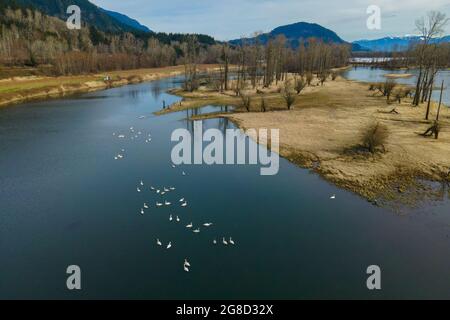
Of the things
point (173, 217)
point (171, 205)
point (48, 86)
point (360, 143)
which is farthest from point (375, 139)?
point (48, 86)

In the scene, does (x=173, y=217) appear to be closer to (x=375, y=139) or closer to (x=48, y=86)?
(x=375, y=139)

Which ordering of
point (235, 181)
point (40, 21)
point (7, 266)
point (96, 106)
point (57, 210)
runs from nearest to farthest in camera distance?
point (7, 266) < point (57, 210) < point (235, 181) < point (96, 106) < point (40, 21)

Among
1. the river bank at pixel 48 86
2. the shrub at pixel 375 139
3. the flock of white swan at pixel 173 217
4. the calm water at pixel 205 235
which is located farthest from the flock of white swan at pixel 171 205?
the river bank at pixel 48 86

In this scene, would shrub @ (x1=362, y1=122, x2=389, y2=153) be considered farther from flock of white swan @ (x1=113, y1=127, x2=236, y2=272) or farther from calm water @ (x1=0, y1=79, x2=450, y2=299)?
flock of white swan @ (x1=113, y1=127, x2=236, y2=272)

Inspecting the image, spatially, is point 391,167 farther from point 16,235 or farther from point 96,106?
point 96,106
